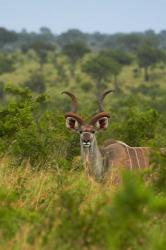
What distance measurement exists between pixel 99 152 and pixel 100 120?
1.17 feet

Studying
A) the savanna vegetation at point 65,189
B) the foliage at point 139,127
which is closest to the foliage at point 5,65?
the savanna vegetation at point 65,189

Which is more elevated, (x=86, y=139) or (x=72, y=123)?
(x=72, y=123)

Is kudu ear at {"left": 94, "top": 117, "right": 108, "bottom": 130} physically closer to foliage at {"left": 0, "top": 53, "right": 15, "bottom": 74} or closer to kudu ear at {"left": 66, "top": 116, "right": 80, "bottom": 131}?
kudu ear at {"left": 66, "top": 116, "right": 80, "bottom": 131}

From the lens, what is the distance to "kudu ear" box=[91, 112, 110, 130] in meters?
7.38

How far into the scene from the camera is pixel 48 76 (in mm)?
42000

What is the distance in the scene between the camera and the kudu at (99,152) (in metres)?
7.20

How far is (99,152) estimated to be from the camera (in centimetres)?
743

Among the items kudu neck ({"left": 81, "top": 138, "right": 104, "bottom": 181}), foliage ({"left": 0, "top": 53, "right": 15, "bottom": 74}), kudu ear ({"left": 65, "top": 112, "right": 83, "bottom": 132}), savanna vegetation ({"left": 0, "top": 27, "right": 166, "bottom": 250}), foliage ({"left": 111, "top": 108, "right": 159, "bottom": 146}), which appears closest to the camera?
savanna vegetation ({"left": 0, "top": 27, "right": 166, "bottom": 250})

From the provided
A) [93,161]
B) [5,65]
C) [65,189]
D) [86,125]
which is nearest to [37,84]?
[5,65]

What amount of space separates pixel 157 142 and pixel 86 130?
4.51 ft

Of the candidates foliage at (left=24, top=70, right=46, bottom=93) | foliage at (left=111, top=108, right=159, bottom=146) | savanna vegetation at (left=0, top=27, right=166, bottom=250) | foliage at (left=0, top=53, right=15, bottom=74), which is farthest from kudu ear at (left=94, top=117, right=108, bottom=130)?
foliage at (left=0, top=53, right=15, bottom=74)

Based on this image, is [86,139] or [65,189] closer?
[65,189]

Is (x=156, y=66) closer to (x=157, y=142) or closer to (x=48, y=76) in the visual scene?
(x=48, y=76)

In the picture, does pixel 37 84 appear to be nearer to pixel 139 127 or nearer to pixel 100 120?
pixel 139 127
